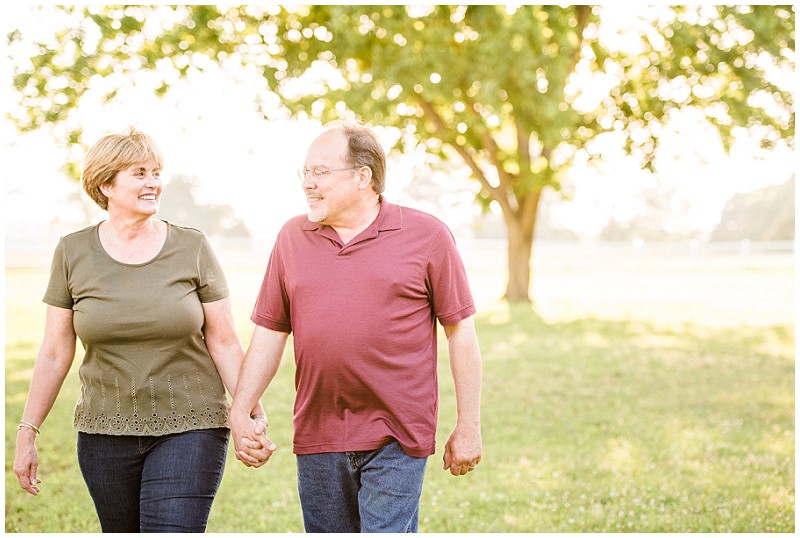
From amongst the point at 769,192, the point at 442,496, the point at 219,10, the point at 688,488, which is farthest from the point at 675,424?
the point at 769,192

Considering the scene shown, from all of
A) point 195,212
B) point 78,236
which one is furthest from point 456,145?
point 195,212

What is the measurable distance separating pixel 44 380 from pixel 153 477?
24.5 inches

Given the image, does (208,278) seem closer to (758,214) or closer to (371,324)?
(371,324)

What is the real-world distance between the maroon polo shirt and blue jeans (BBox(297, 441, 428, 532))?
50 mm

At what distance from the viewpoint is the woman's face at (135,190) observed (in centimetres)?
331

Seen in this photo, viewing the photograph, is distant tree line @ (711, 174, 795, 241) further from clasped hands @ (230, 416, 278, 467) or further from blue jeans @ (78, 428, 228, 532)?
blue jeans @ (78, 428, 228, 532)

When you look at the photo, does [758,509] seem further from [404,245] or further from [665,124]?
[665,124]

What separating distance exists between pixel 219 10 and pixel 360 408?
1375cm

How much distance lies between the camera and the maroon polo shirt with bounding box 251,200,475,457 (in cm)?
313

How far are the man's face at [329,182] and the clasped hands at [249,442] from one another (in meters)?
0.83

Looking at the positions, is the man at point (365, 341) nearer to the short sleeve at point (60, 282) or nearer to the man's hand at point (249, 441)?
the man's hand at point (249, 441)

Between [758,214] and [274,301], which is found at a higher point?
[274,301]

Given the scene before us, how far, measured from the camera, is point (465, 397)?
323cm

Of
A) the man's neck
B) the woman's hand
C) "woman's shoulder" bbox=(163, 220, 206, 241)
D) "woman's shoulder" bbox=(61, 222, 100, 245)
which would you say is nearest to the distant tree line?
the man's neck
